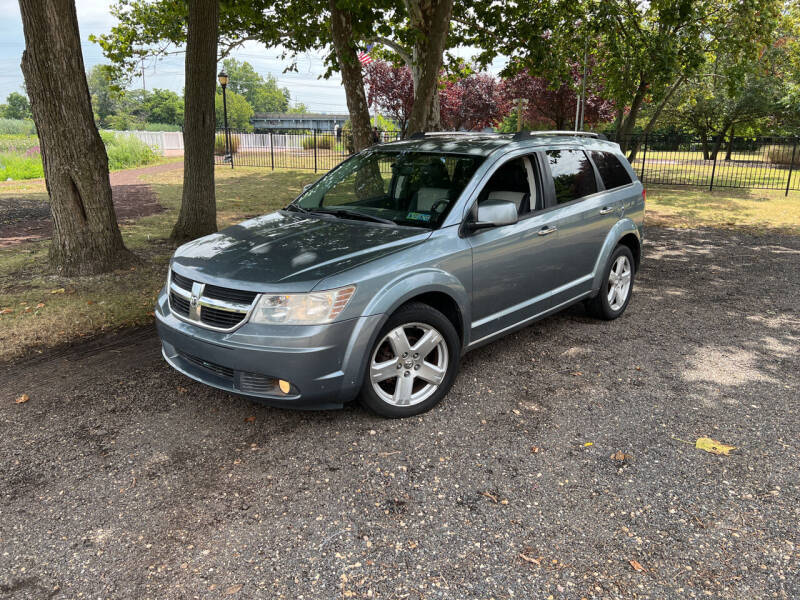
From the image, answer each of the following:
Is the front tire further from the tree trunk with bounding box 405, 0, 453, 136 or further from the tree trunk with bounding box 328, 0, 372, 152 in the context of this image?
the tree trunk with bounding box 328, 0, 372, 152

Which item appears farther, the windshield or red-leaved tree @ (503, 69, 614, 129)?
red-leaved tree @ (503, 69, 614, 129)

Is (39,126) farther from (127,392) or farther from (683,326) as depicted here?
(683,326)

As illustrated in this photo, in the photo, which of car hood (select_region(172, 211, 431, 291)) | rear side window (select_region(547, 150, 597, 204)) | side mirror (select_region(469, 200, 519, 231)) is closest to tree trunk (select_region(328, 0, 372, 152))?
rear side window (select_region(547, 150, 597, 204))

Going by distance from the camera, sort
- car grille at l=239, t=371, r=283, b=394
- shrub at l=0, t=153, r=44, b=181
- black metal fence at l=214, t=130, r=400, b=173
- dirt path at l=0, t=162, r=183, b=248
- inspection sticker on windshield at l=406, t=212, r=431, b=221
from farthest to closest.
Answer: black metal fence at l=214, t=130, r=400, b=173 < shrub at l=0, t=153, r=44, b=181 < dirt path at l=0, t=162, r=183, b=248 < inspection sticker on windshield at l=406, t=212, r=431, b=221 < car grille at l=239, t=371, r=283, b=394

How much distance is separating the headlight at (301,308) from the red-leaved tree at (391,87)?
3583cm

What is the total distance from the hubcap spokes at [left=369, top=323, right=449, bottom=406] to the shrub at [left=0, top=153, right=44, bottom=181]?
19.9 m

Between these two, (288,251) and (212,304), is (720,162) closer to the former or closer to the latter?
(288,251)

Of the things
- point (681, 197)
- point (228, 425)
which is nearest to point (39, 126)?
point (228, 425)

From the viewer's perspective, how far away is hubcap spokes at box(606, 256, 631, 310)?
6.15 meters

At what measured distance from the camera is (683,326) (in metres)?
6.16

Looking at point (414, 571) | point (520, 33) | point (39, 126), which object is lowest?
point (414, 571)

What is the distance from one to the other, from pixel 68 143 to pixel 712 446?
22.7 ft

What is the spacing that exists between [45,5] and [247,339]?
5.29 m

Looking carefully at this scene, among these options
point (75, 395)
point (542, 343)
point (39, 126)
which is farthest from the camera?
point (39, 126)
